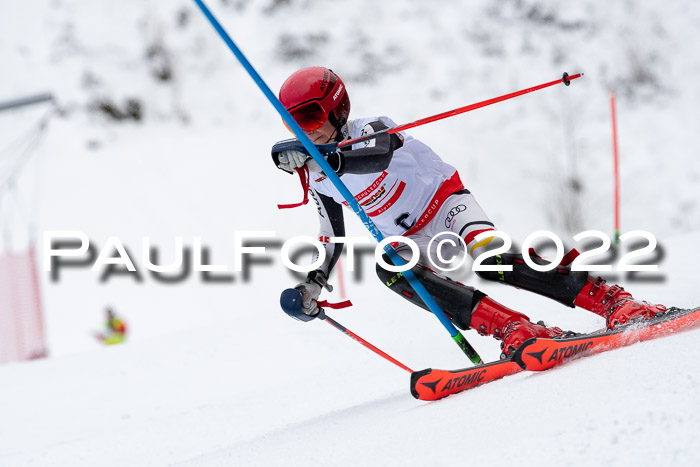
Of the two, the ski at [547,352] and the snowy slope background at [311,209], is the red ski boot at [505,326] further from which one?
the snowy slope background at [311,209]

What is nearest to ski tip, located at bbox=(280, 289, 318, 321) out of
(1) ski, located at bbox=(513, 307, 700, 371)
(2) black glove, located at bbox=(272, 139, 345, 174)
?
(2) black glove, located at bbox=(272, 139, 345, 174)

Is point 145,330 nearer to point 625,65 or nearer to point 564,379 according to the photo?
point 564,379

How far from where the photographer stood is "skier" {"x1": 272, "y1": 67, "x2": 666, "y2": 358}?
262 centimetres

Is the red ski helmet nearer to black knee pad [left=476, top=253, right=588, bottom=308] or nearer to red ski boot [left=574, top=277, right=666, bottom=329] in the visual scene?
black knee pad [left=476, top=253, right=588, bottom=308]

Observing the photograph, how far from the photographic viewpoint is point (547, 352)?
7.23 ft

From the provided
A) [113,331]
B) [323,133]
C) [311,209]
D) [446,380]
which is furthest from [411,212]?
[311,209]

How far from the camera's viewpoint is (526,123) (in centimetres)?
2416

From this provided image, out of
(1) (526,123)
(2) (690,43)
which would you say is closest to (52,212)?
(1) (526,123)

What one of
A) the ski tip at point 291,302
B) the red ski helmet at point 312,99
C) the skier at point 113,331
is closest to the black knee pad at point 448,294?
the ski tip at point 291,302

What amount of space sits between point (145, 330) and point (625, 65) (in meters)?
20.6

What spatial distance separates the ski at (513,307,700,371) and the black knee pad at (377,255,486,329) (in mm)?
571

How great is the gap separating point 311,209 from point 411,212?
56.4 feet

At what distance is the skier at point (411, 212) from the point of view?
2.62 m

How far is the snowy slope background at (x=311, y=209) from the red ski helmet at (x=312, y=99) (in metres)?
1.30
